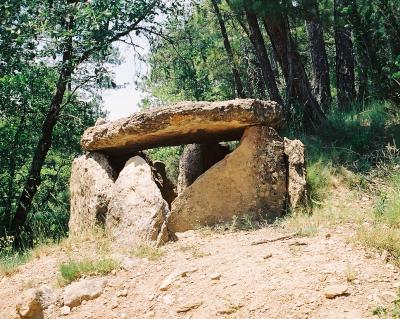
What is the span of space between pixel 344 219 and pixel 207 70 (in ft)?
30.7

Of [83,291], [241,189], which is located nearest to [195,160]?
[241,189]

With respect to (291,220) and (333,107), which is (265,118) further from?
(333,107)

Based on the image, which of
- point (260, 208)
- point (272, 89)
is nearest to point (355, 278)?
point (260, 208)

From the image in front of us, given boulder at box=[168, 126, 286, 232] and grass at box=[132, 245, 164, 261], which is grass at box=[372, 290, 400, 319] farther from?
boulder at box=[168, 126, 286, 232]

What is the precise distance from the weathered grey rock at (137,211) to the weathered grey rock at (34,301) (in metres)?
1.15

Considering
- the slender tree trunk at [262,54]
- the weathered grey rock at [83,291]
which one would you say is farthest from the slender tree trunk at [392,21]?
the weathered grey rock at [83,291]

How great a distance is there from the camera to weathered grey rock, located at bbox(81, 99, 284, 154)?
6.34 meters

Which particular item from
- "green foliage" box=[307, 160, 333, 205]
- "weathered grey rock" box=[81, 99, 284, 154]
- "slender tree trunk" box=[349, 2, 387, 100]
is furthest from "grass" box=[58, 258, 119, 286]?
"slender tree trunk" box=[349, 2, 387, 100]

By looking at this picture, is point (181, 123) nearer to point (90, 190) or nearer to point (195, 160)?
point (195, 160)

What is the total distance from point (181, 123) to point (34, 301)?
9.72ft

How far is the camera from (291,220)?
570 centimetres

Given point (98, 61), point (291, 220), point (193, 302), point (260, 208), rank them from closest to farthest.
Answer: point (193, 302), point (291, 220), point (260, 208), point (98, 61)

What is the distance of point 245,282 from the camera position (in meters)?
3.89

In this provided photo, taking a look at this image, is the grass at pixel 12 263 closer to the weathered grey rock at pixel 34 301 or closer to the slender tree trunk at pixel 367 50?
the weathered grey rock at pixel 34 301
